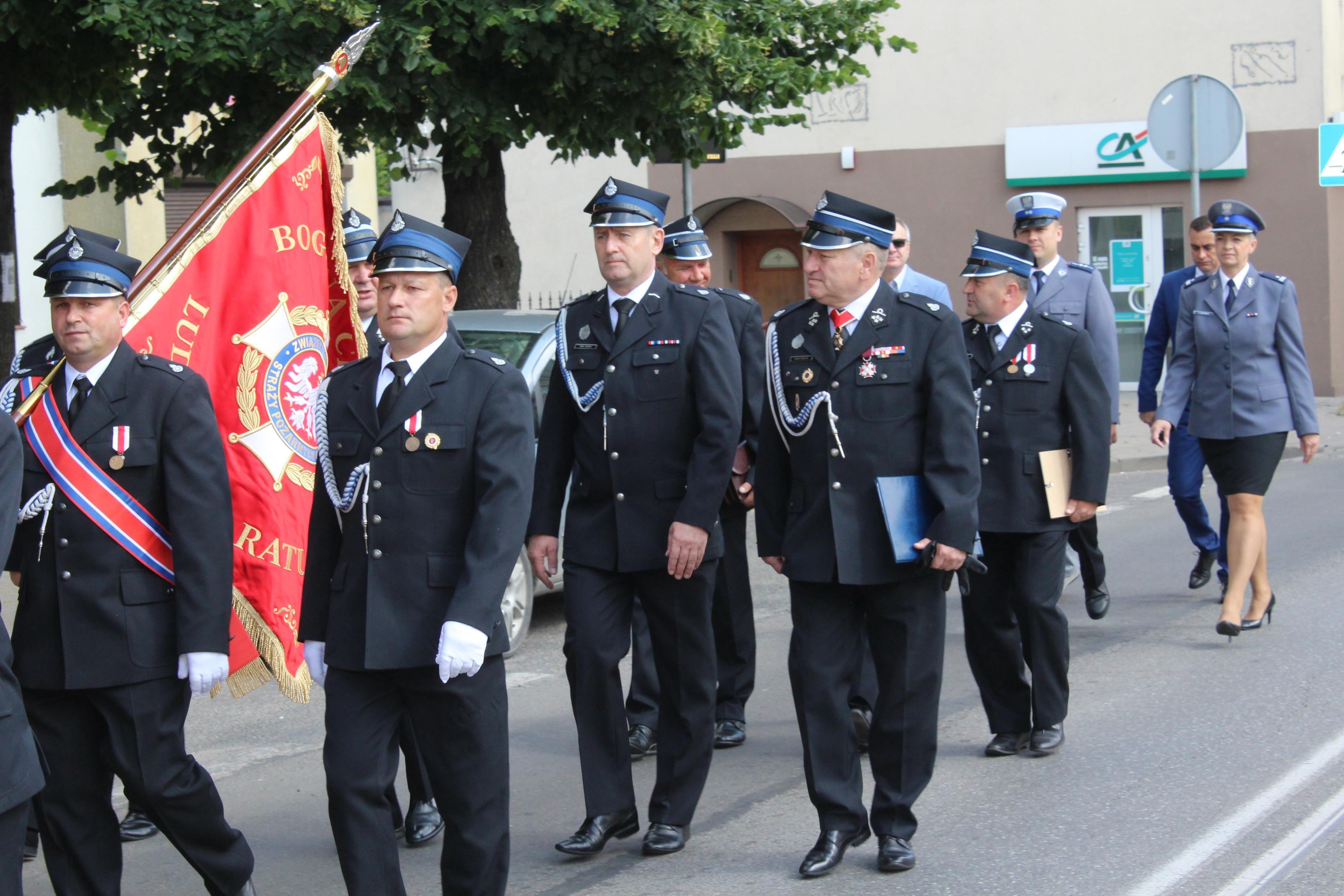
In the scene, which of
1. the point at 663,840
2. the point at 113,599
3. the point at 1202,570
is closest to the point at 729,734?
the point at 663,840

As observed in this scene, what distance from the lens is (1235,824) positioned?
5.16 meters

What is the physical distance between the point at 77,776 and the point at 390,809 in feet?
2.75

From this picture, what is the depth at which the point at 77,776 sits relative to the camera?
4195mm

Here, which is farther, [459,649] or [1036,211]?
[1036,211]

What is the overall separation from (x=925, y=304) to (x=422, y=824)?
2.37 m

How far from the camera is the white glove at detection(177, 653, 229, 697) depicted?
4195mm

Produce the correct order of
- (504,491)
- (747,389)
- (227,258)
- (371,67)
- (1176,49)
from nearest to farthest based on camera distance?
(504,491) < (227,258) < (747,389) < (371,67) < (1176,49)

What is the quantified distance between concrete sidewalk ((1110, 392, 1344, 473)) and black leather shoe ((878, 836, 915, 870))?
8247 millimetres

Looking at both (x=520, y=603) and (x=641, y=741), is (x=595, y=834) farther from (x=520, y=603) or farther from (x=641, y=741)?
(x=520, y=603)

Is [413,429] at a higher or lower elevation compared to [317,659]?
higher

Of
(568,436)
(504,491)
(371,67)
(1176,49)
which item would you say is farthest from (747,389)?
(1176,49)

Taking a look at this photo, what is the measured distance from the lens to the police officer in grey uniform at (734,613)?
6355 mm

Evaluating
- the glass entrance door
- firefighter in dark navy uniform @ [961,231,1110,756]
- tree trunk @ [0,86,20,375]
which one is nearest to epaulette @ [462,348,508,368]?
firefighter in dark navy uniform @ [961,231,1110,756]

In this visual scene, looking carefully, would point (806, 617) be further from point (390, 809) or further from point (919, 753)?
point (390, 809)
